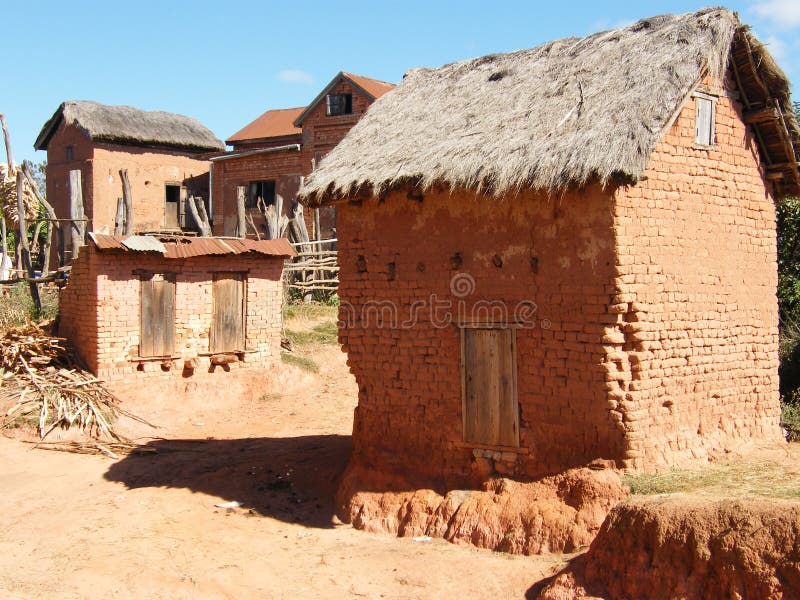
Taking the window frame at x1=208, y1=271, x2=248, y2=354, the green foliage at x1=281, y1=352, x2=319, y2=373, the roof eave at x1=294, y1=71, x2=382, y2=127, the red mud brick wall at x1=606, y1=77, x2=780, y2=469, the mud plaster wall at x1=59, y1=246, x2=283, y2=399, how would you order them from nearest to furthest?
the red mud brick wall at x1=606, y1=77, x2=780, y2=469 < the mud plaster wall at x1=59, y1=246, x2=283, y2=399 < the window frame at x1=208, y1=271, x2=248, y2=354 < the green foliage at x1=281, y1=352, x2=319, y2=373 < the roof eave at x1=294, y1=71, x2=382, y2=127

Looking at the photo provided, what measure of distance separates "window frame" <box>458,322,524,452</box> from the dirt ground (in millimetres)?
1088

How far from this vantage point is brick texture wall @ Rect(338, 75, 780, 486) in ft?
23.1

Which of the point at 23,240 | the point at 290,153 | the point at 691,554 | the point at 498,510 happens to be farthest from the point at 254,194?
the point at 691,554

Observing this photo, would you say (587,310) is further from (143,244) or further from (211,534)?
(143,244)

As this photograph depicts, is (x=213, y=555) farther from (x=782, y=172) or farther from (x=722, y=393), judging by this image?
(x=782, y=172)

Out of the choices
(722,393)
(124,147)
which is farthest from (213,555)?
(124,147)

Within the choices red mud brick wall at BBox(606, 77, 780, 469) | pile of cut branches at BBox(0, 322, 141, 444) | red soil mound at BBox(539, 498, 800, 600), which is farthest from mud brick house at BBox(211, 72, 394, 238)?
red soil mound at BBox(539, 498, 800, 600)

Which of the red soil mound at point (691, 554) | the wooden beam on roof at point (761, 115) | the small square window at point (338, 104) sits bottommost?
the red soil mound at point (691, 554)

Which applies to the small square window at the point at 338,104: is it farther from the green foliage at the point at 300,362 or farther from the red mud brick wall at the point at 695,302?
the red mud brick wall at the point at 695,302

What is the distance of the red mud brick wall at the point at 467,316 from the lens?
281 inches

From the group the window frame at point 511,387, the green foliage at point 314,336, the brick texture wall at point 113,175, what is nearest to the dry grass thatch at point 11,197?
the green foliage at point 314,336

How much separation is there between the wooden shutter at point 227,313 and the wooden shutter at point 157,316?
0.82m

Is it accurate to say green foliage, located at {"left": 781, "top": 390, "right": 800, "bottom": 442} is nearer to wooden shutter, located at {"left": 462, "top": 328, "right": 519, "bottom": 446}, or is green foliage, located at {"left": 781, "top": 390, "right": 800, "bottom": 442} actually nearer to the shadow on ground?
wooden shutter, located at {"left": 462, "top": 328, "right": 519, "bottom": 446}

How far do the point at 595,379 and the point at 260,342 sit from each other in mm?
8849
